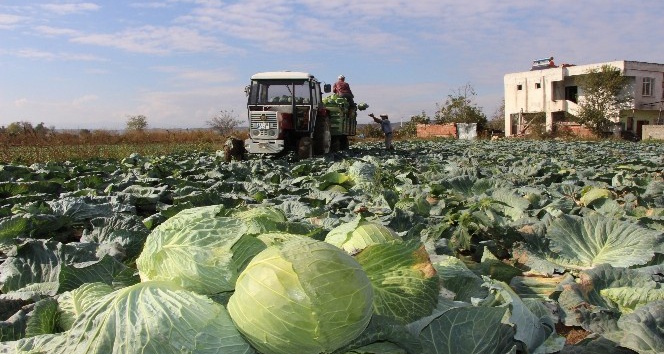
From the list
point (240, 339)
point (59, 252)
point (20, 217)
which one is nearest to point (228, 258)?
point (240, 339)

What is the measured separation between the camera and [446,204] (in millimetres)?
5000

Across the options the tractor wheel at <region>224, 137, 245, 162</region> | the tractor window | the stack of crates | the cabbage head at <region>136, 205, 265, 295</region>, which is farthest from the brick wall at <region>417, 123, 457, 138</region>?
the cabbage head at <region>136, 205, 265, 295</region>

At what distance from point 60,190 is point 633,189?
298 inches

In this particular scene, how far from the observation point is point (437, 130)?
144 ft

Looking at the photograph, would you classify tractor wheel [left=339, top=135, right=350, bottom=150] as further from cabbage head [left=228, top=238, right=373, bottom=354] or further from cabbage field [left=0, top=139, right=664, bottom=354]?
cabbage head [left=228, top=238, right=373, bottom=354]

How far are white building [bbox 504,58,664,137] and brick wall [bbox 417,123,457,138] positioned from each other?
5.87m

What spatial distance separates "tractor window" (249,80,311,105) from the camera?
632 inches

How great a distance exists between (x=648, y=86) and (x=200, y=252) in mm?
52468

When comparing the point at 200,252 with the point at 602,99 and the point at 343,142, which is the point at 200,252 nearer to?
the point at 343,142

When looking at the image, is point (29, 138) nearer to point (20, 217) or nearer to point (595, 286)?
point (20, 217)

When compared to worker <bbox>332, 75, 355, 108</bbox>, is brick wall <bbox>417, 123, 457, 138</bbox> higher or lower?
lower

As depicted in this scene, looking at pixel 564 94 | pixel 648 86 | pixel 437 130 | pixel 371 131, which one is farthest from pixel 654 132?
pixel 371 131

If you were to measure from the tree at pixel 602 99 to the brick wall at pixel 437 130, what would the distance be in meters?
9.95

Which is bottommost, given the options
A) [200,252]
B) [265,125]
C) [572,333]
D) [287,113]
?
[572,333]
